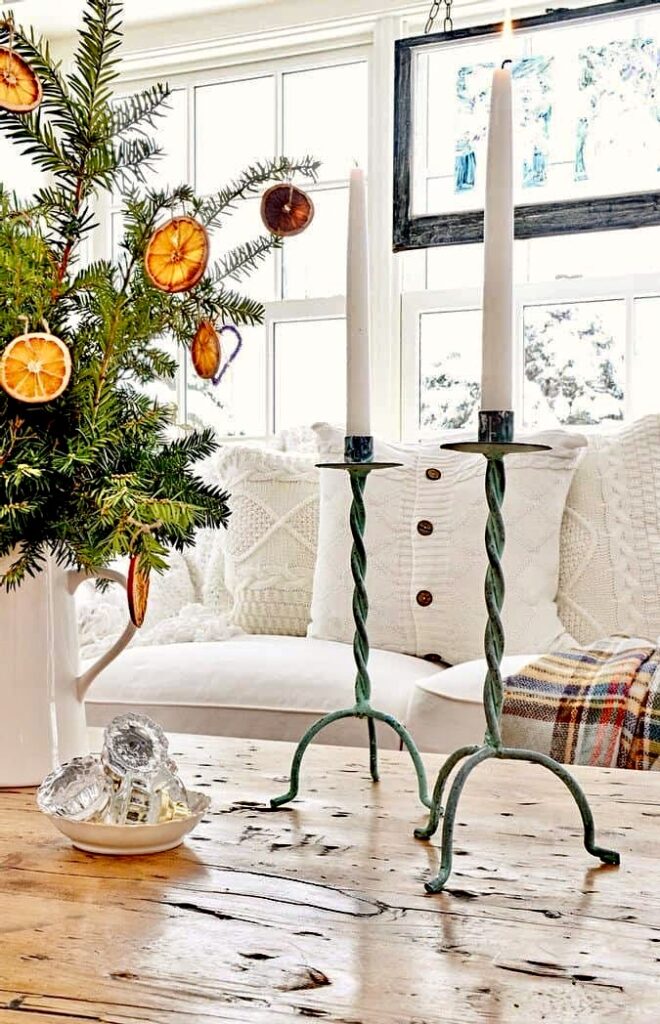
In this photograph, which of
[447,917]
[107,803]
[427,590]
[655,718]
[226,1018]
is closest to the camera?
[226,1018]

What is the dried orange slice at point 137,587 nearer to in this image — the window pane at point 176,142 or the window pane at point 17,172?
the window pane at point 176,142

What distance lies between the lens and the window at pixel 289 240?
122 inches

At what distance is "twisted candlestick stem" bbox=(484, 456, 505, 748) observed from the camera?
2.27 feet

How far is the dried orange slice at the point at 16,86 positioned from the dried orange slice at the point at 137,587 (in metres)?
0.36

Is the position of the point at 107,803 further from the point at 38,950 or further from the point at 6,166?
the point at 6,166

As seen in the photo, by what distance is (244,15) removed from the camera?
3172mm

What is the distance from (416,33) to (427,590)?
1685 millimetres

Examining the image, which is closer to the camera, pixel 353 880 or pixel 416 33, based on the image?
pixel 353 880

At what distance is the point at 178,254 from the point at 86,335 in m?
0.13

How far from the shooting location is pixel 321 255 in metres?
3.11

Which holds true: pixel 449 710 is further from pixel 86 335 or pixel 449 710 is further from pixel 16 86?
pixel 16 86

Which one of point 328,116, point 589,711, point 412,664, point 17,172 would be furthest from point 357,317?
point 17,172

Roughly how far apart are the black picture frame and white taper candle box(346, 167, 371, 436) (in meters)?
2.00

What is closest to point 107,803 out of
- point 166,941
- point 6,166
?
point 166,941
